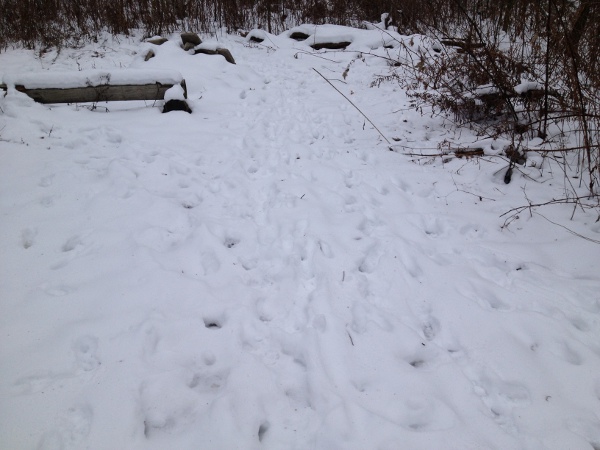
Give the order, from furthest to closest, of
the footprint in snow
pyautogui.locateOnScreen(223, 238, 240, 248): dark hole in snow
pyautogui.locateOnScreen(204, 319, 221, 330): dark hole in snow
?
pyautogui.locateOnScreen(223, 238, 240, 248): dark hole in snow < pyautogui.locateOnScreen(204, 319, 221, 330): dark hole in snow < the footprint in snow

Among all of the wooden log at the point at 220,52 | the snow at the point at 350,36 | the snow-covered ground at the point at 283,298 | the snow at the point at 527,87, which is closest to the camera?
the snow-covered ground at the point at 283,298

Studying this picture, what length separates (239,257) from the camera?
2.63 metres

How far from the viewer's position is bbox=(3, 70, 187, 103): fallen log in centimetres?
457

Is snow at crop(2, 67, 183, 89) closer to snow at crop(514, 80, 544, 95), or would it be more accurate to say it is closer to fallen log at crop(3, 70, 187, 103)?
fallen log at crop(3, 70, 187, 103)

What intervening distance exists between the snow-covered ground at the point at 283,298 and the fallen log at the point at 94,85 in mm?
510

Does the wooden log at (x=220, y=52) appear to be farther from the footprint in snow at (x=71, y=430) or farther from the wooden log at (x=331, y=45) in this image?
the footprint in snow at (x=71, y=430)

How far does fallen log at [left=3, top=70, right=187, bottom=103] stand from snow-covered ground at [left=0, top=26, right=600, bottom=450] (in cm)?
51

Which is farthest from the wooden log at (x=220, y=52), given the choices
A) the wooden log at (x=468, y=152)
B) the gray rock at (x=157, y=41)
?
the wooden log at (x=468, y=152)

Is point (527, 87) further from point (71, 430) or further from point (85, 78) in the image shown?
point (85, 78)

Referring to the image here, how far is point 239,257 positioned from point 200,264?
0.92 ft

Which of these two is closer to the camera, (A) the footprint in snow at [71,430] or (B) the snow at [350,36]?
(A) the footprint in snow at [71,430]

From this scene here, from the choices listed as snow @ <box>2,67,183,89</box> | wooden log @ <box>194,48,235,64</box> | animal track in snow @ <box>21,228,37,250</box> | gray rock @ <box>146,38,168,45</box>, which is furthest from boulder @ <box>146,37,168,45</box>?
animal track in snow @ <box>21,228,37,250</box>

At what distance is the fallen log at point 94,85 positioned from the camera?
15.0ft

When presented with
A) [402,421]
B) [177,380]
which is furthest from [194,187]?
[402,421]
